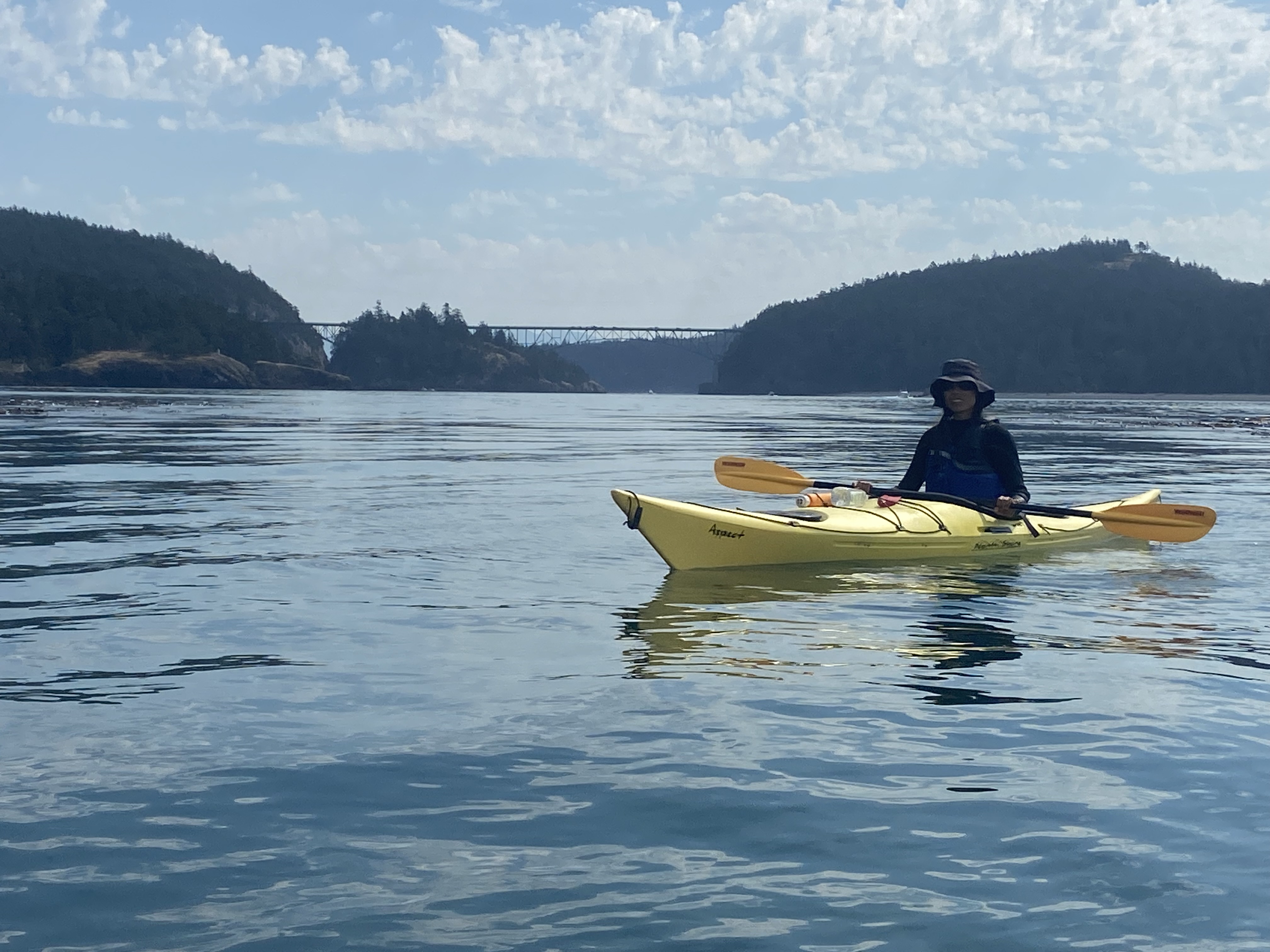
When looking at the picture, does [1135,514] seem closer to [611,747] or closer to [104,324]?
[611,747]

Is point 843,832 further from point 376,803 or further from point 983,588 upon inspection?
point 983,588

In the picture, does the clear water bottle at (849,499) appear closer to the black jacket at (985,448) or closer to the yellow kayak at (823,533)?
the yellow kayak at (823,533)

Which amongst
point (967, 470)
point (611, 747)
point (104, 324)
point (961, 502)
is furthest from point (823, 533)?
point (104, 324)

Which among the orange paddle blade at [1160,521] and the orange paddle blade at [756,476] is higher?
the orange paddle blade at [756,476]

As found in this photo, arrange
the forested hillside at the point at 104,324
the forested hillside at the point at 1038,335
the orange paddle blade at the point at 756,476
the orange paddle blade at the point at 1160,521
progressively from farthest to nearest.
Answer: the forested hillside at the point at 1038,335
the forested hillside at the point at 104,324
the orange paddle blade at the point at 756,476
the orange paddle blade at the point at 1160,521

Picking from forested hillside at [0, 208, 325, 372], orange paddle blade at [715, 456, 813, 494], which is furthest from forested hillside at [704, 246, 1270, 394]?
orange paddle blade at [715, 456, 813, 494]

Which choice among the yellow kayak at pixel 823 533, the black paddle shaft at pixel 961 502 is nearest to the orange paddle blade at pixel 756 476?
the black paddle shaft at pixel 961 502

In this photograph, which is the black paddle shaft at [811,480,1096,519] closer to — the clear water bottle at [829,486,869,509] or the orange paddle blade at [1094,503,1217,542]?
the clear water bottle at [829,486,869,509]

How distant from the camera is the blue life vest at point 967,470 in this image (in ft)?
40.6

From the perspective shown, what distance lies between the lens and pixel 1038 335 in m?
168

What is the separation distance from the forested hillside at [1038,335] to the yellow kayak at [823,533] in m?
149

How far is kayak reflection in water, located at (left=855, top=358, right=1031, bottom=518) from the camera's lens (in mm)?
12109

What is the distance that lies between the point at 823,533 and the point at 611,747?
561 centimetres

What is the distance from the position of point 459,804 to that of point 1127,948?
2.47 meters
